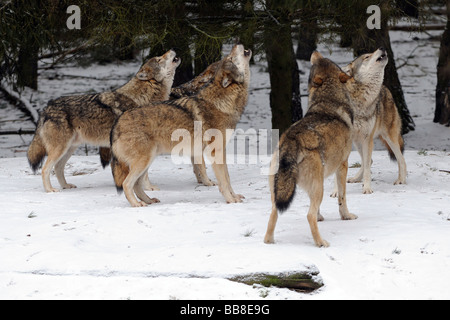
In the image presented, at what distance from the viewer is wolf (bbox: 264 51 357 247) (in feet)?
17.2

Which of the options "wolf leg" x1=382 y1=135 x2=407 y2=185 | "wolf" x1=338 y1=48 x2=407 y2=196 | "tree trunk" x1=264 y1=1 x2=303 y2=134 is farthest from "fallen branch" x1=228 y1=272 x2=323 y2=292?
"tree trunk" x1=264 y1=1 x2=303 y2=134

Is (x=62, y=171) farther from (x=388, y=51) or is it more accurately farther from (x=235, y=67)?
(x=388, y=51)

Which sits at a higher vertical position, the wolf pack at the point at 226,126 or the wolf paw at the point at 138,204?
the wolf pack at the point at 226,126

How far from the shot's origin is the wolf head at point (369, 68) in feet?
25.0

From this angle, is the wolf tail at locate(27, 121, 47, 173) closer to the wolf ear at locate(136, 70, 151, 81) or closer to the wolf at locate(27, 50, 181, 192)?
the wolf at locate(27, 50, 181, 192)

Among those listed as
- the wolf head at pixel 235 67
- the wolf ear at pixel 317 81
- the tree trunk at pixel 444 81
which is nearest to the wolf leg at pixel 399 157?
the wolf head at pixel 235 67

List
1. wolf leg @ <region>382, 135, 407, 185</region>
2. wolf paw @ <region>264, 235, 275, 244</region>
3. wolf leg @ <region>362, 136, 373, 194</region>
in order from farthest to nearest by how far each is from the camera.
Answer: wolf leg @ <region>382, 135, 407, 185</region> < wolf leg @ <region>362, 136, 373, 194</region> < wolf paw @ <region>264, 235, 275, 244</region>

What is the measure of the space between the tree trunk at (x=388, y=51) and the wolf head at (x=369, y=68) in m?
2.47

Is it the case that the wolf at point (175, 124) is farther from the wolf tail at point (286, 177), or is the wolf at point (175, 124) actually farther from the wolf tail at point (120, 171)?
the wolf tail at point (286, 177)

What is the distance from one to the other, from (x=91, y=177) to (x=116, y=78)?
351 inches

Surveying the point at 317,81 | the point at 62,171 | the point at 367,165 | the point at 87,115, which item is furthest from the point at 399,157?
the point at 62,171

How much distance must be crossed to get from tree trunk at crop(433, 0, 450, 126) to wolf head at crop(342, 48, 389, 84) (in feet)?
21.9

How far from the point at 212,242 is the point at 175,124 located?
2253mm

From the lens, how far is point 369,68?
769 cm
